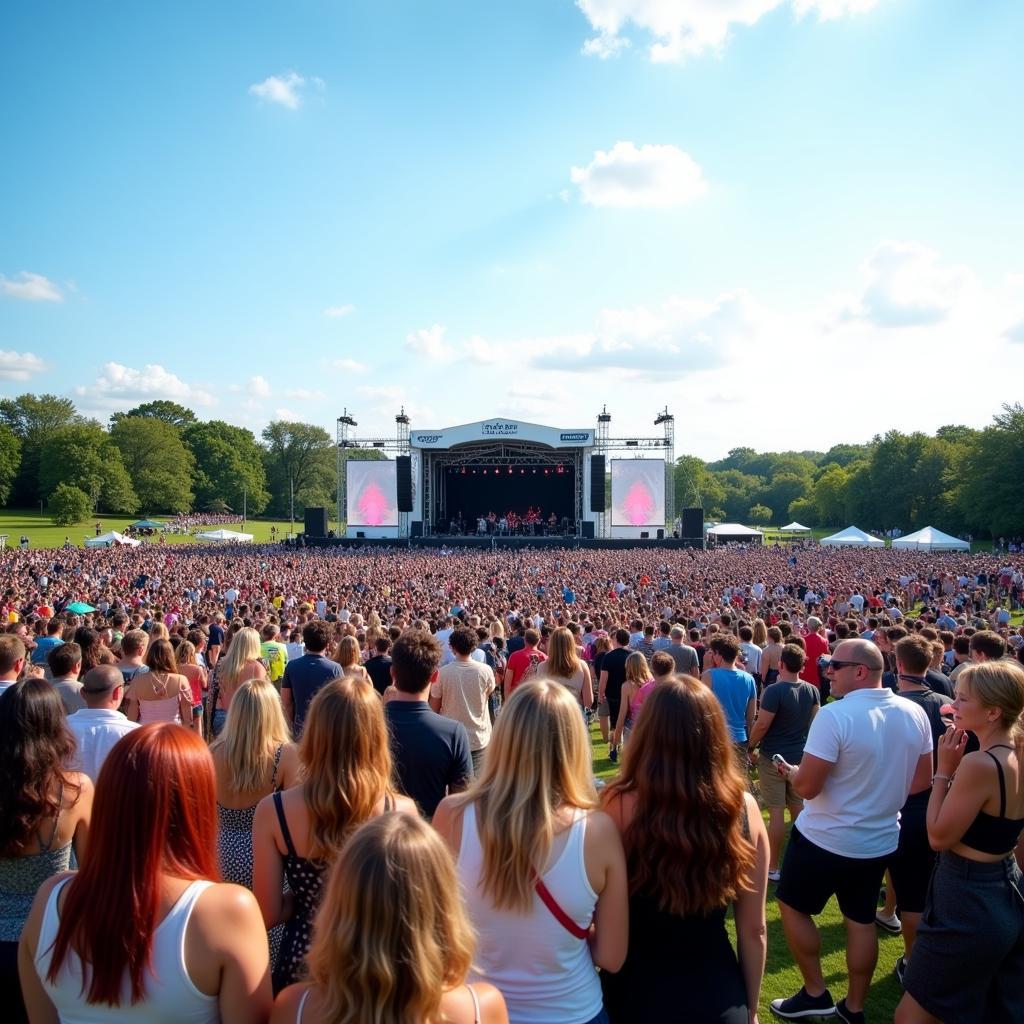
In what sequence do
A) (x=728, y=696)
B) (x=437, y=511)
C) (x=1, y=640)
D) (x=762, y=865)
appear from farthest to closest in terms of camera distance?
(x=437, y=511) < (x=728, y=696) < (x=1, y=640) < (x=762, y=865)

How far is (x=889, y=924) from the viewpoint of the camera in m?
4.45

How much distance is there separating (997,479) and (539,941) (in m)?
57.8

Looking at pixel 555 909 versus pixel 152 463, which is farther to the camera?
pixel 152 463

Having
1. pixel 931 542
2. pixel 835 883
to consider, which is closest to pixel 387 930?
pixel 835 883

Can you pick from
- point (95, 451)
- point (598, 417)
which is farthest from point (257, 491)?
point (598, 417)

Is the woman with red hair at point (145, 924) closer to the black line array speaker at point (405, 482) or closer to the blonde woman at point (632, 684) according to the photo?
the blonde woman at point (632, 684)

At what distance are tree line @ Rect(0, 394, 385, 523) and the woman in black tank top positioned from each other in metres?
64.7

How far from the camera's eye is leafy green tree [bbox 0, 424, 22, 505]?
67875 millimetres

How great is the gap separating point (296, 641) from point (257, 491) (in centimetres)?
8120

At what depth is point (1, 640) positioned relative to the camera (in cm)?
447

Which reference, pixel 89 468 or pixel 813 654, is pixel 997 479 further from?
pixel 89 468

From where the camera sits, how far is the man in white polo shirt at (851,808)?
332 cm

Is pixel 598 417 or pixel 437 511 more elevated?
pixel 598 417

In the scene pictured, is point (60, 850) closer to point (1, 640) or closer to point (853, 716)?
point (1, 640)
